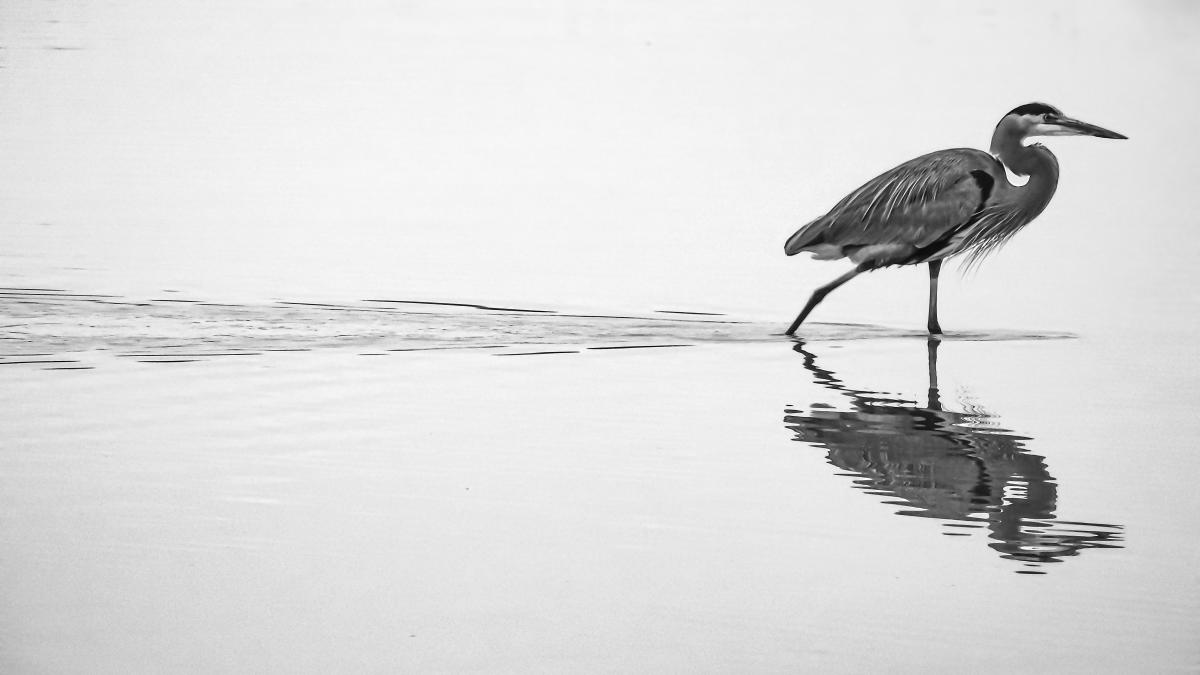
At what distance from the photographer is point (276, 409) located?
30.3 ft

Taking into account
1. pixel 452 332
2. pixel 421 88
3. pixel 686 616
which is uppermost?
pixel 421 88

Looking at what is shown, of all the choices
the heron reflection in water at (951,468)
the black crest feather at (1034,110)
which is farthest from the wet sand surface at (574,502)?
the black crest feather at (1034,110)

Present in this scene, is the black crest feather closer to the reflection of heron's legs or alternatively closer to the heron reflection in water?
the reflection of heron's legs

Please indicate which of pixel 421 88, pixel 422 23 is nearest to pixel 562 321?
pixel 421 88

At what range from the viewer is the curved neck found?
12.5 m

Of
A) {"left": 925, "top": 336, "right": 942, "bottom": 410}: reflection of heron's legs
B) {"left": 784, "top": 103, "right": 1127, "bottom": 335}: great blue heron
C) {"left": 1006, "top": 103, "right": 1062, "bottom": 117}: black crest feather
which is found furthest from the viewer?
{"left": 1006, "top": 103, "right": 1062, "bottom": 117}: black crest feather

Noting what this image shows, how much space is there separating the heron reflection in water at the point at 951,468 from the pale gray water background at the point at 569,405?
0.03 m

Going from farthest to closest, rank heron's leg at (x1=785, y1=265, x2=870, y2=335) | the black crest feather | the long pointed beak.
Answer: the black crest feather → the long pointed beak → heron's leg at (x1=785, y1=265, x2=870, y2=335)

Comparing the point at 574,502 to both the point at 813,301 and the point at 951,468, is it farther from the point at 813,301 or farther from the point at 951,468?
the point at 813,301

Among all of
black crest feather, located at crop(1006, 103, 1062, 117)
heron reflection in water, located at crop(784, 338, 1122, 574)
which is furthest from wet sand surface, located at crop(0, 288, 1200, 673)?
black crest feather, located at crop(1006, 103, 1062, 117)

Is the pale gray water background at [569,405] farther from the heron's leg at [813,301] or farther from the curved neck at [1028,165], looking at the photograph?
the curved neck at [1028,165]

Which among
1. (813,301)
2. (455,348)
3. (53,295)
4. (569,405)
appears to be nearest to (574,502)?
(569,405)

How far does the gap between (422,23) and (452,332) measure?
28066 mm

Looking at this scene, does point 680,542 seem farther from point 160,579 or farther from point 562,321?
point 562,321
